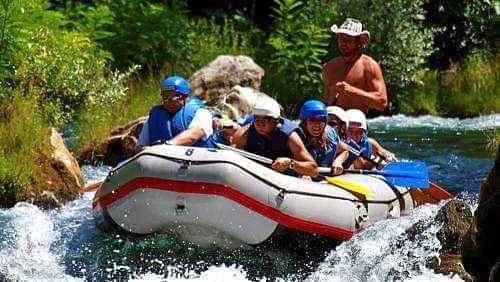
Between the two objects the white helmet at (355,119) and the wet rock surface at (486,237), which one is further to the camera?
the white helmet at (355,119)

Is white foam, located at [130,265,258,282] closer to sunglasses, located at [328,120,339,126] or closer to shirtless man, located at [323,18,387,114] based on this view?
sunglasses, located at [328,120,339,126]

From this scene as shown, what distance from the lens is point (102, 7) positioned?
1505 centimetres

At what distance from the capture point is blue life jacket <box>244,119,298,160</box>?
307 inches

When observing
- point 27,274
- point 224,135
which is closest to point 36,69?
point 224,135

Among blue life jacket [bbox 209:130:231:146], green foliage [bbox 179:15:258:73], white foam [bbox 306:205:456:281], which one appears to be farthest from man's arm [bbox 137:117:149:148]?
green foliage [bbox 179:15:258:73]

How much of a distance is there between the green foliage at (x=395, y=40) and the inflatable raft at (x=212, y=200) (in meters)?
8.16

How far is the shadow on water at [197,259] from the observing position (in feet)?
24.0

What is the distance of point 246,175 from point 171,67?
8.26 m

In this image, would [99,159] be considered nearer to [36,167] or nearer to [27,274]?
[36,167]

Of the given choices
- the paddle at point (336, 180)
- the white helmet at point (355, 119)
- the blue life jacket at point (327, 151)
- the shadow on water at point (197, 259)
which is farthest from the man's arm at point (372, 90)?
the shadow on water at point (197, 259)

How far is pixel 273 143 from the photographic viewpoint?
7.85 meters

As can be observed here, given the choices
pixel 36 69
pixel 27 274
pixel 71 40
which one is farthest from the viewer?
pixel 71 40

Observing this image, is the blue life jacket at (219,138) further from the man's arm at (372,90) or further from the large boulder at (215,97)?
the large boulder at (215,97)

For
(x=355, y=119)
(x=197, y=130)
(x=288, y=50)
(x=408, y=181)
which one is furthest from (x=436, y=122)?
(x=197, y=130)
